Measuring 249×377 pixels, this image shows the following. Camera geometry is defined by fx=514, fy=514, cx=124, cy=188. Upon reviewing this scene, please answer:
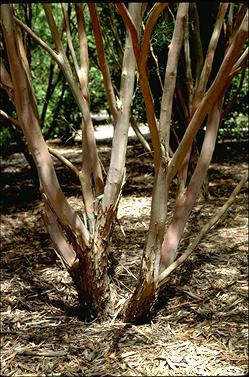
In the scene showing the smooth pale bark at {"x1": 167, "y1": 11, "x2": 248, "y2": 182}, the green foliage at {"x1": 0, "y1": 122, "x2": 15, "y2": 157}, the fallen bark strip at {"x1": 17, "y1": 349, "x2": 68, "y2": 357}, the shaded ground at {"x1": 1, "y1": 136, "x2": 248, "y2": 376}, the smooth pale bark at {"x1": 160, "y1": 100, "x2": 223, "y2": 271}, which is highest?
the smooth pale bark at {"x1": 167, "y1": 11, "x2": 248, "y2": 182}

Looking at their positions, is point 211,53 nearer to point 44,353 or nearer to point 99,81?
point 44,353

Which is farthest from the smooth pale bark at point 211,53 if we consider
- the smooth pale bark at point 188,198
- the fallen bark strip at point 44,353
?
the fallen bark strip at point 44,353

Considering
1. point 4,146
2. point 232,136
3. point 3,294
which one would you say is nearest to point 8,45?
point 3,294

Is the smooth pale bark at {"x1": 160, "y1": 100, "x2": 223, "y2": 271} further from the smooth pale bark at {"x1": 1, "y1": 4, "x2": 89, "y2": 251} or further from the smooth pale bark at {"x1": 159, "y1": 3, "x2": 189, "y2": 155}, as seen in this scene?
the smooth pale bark at {"x1": 1, "y1": 4, "x2": 89, "y2": 251}

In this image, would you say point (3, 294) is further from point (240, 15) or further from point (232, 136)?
point (232, 136)

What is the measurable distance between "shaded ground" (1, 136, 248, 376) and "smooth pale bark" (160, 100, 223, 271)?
1.18ft

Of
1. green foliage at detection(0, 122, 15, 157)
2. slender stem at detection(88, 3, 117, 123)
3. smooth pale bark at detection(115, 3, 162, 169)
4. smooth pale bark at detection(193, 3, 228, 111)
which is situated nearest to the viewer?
smooth pale bark at detection(115, 3, 162, 169)

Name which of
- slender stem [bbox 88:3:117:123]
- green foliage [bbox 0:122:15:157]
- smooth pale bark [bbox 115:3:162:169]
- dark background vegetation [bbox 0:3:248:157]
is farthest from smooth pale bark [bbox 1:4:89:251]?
green foliage [bbox 0:122:15:157]

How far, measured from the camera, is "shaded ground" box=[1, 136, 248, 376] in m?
2.40

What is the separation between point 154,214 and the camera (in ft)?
8.60

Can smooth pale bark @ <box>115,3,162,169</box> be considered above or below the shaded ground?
above

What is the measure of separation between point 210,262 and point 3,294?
1463 mm

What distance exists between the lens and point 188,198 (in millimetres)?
2795

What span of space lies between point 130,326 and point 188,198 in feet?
2.48
